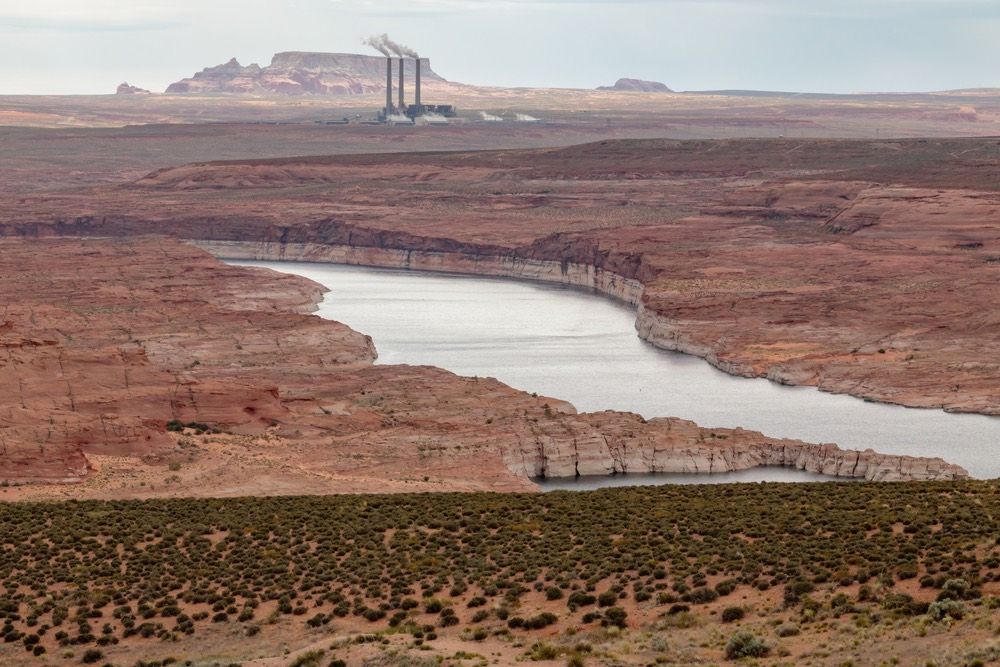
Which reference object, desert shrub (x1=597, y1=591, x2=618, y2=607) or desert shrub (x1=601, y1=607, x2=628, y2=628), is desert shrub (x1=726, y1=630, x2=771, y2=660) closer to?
desert shrub (x1=601, y1=607, x2=628, y2=628)

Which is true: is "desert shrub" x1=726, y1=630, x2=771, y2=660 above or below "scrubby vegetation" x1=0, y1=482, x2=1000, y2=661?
above

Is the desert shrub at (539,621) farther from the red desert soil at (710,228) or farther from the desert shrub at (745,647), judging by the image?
the red desert soil at (710,228)

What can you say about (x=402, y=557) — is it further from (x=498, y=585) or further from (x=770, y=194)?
(x=770, y=194)

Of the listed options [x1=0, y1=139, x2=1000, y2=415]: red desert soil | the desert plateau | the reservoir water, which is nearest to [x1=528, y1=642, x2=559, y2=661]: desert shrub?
the desert plateau

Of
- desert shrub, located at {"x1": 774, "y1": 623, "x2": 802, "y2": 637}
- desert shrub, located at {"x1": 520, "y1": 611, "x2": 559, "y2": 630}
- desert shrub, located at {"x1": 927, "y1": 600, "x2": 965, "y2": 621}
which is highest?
desert shrub, located at {"x1": 927, "y1": 600, "x2": 965, "y2": 621}

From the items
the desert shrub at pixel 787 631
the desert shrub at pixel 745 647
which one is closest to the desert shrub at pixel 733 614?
the desert shrub at pixel 787 631

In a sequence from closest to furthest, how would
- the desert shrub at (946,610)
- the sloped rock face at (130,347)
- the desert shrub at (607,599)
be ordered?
the desert shrub at (946,610) → the desert shrub at (607,599) → the sloped rock face at (130,347)
